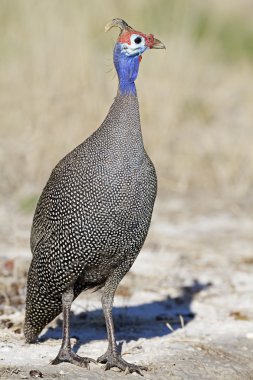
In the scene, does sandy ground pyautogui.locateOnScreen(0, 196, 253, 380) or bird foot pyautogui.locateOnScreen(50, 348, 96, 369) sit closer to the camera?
bird foot pyautogui.locateOnScreen(50, 348, 96, 369)

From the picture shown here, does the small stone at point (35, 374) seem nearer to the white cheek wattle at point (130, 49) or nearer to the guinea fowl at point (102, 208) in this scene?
the guinea fowl at point (102, 208)

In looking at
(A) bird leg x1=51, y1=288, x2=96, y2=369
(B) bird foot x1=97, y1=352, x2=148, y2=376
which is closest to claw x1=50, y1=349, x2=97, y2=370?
(A) bird leg x1=51, y1=288, x2=96, y2=369

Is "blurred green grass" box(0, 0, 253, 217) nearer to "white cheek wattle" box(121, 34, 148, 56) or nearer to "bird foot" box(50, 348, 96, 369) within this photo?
"bird foot" box(50, 348, 96, 369)

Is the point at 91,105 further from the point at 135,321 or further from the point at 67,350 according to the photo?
the point at 67,350

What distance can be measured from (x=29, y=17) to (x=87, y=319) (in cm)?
374

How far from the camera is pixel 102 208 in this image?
3867 millimetres

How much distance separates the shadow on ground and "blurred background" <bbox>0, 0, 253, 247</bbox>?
1660 millimetres

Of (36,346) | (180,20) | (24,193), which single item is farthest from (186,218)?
(36,346)

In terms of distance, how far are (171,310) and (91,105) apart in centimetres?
288

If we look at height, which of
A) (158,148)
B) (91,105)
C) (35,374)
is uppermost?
(91,105)

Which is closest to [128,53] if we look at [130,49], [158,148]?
[130,49]

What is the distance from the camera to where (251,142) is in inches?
336

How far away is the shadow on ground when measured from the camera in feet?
15.5

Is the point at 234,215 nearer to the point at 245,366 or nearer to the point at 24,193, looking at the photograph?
the point at 24,193
